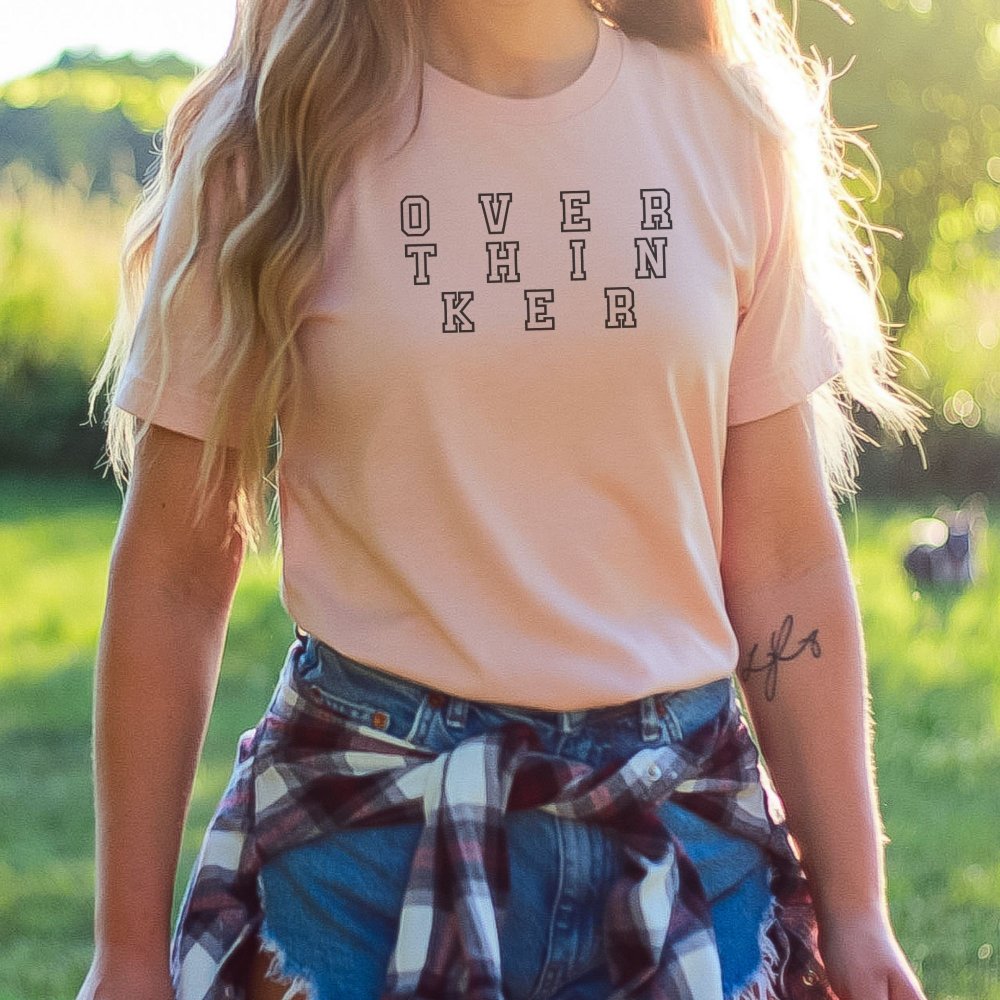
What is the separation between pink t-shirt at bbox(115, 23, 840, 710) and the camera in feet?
4.50

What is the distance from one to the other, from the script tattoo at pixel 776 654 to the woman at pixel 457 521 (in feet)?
0.30

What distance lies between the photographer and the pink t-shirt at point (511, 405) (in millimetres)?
1370

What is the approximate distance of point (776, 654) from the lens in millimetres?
1582

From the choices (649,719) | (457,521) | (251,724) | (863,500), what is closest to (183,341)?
(457,521)

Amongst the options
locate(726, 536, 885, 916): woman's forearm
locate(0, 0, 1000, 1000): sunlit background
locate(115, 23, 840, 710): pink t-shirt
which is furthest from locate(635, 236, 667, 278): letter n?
locate(0, 0, 1000, 1000): sunlit background

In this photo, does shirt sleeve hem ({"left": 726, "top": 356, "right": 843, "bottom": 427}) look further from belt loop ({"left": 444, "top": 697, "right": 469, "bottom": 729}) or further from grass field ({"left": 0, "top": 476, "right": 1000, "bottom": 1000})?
grass field ({"left": 0, "top": 476, "right": 1000, "bottom": 1000})

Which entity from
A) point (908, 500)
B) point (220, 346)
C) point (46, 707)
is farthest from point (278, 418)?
point (908, 500)

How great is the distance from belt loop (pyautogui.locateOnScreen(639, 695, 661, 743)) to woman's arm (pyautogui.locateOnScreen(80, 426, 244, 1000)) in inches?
15.8

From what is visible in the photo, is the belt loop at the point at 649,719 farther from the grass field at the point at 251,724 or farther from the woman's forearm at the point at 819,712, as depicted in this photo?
the grass field at the point at 251,724

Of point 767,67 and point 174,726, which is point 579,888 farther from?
point 767,67

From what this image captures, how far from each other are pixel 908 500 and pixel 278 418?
7.54m

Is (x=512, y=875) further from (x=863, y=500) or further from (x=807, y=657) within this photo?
(x=863, y=500)

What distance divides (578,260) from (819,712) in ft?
1.65

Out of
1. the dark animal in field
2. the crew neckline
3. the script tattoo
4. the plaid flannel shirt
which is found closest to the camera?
the plaid flannel shirt
